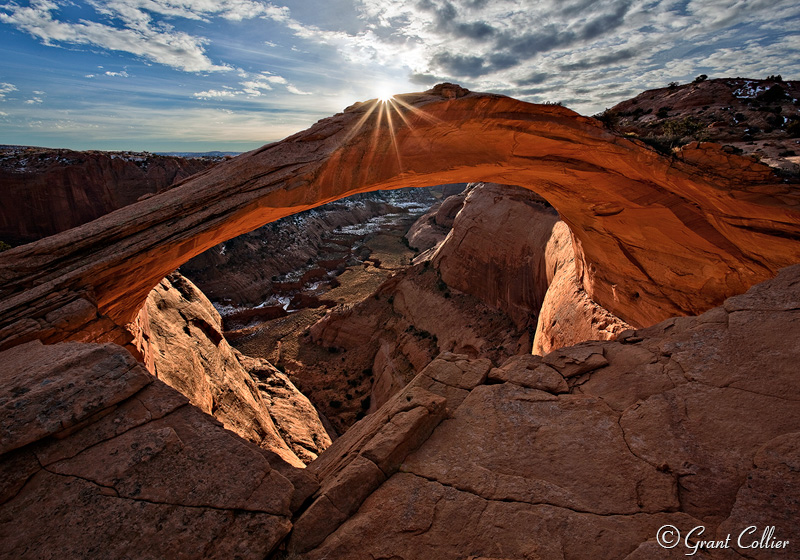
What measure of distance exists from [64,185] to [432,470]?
148ft

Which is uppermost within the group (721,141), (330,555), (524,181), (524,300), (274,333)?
(721,141)

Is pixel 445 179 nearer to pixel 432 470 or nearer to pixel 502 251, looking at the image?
pixel 502 251

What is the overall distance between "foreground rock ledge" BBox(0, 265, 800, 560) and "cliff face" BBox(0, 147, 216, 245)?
3073cm

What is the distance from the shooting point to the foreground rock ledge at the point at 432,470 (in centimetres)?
317

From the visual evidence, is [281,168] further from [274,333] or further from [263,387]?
[274,333]

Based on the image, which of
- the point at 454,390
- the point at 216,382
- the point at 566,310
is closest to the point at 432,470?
the point at 454,390

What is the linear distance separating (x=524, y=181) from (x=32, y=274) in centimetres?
1347

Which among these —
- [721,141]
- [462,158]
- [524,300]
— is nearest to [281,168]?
[462,158]

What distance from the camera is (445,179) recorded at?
1134 cm

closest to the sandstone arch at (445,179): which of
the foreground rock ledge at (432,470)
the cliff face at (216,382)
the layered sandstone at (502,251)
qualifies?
the cliff face at (216,382)

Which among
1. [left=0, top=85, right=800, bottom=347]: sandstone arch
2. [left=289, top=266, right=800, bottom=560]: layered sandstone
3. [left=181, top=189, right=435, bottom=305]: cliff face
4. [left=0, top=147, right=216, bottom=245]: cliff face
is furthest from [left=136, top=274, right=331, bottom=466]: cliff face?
[left=0, top=147, right=216, bottom=245]: cliff face

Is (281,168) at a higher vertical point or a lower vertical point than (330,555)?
higher

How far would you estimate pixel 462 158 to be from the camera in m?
9.91

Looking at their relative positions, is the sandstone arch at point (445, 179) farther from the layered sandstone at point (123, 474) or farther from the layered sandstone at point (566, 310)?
the layered sandstone at point (123, 474)
